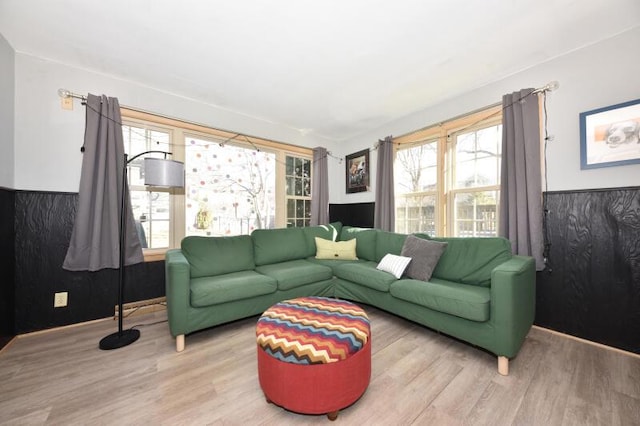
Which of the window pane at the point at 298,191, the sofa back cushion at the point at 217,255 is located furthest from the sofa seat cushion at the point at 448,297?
the window pane at the point at 298,191

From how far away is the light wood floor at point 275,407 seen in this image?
131 cm

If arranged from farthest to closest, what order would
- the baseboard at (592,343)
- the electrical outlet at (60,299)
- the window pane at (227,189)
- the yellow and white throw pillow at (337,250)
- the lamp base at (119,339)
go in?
the yellow and white throw pillow at (337,250) < the window pane at (227,189) < the electrical outlet at (60,299) < the lamp base at (119,339) < the baseboard at (592,343)

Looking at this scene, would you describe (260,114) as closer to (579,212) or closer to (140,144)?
(140,144)

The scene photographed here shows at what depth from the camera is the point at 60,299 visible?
2289 mm

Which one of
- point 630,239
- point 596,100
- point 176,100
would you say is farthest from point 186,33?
point 630,239

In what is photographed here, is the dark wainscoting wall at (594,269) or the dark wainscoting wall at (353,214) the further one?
the dark wainscoting wall at (353,214)

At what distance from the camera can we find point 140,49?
2111 millimetres

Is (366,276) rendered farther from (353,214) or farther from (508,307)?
(353,214)

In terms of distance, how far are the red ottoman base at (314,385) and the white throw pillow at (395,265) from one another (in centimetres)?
126

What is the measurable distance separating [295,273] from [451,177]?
7.60 ft

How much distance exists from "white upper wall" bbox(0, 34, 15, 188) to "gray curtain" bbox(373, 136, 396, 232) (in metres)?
3.89

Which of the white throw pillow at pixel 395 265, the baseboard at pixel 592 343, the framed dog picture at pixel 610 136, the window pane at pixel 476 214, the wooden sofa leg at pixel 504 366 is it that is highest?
the framed dog picture at pixel 610 136

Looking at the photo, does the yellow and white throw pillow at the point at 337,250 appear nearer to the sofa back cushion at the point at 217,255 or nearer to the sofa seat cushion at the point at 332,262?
the sofa seat cushion at the point at 332,262

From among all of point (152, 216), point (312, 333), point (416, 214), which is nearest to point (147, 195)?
point (152, 216)
